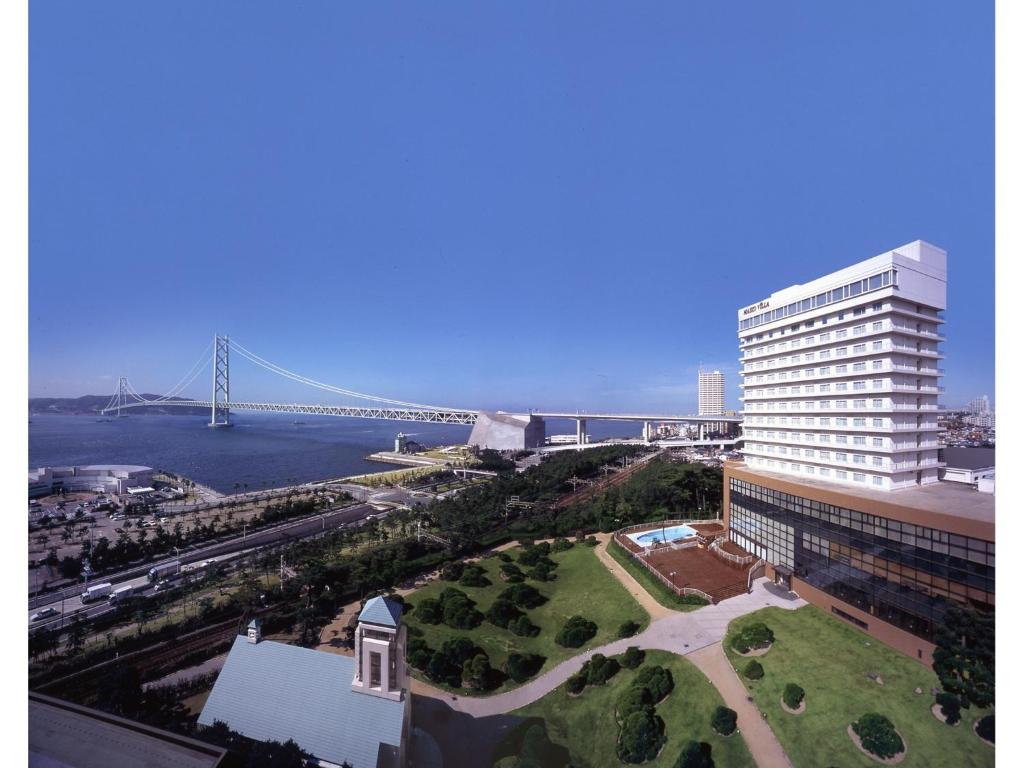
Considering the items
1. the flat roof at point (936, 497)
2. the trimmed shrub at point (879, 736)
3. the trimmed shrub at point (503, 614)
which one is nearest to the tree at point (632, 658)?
the trimmed shrub at point (503, 614)

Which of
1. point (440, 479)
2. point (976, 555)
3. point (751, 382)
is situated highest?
point (751, 382)

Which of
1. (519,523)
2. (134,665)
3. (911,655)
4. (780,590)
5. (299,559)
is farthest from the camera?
(519,523)

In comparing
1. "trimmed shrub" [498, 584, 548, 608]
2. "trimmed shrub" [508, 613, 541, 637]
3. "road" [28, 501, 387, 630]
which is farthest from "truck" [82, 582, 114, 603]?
"trimmed shrub" [508, 613, 541, 637]

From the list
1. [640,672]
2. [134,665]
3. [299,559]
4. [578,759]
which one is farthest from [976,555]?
[299,559]

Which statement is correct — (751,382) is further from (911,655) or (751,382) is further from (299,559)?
(299,559)

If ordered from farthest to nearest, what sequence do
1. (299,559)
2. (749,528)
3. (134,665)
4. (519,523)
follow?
(519,523) < (299,559) < (749,528) < (134,665)

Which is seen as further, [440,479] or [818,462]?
[440,479]

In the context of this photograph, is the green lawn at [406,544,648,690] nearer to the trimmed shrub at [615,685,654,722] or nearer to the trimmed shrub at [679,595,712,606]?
the trimmed shrub at [679,595,712,606]
